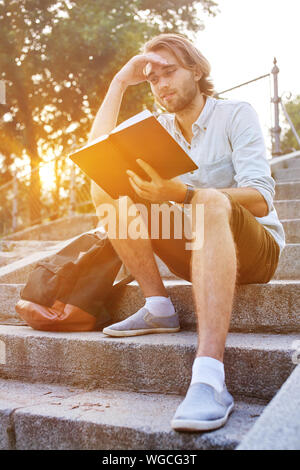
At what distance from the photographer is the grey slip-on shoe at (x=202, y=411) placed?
4.64 ft

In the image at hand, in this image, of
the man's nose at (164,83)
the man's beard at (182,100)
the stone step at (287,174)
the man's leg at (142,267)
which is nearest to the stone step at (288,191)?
the stone step at (287,174)

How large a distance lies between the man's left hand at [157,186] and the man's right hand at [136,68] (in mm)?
923

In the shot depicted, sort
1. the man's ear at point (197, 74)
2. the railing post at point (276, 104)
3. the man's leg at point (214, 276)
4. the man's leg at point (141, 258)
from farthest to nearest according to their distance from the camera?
1. the railing post at point (276, 104)
2. the man's ear at point (197, 74)
3. the man's leg at point (141, 258)
4. the man's leg at point (214, 276)

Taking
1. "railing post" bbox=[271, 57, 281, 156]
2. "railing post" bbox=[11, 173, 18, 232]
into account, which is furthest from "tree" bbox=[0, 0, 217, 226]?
"railing post" bbox=[271, 57, 281, 156]

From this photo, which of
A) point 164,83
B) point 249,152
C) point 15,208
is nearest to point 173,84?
point 164,83

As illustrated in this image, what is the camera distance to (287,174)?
5.85 meters

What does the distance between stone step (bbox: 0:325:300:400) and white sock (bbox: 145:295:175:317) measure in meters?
0.11

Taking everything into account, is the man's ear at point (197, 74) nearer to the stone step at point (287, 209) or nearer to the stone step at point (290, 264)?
the stone step at point (290, 264)

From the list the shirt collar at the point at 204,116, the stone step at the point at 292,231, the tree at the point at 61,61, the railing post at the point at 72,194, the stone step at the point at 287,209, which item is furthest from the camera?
the tree at the point at 61,61

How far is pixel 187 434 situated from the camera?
4.67 ft

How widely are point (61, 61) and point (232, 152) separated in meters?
10.6

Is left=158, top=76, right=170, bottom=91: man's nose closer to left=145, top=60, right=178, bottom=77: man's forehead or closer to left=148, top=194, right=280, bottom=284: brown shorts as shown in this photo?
left=145, top=60, right=178, bottom=77: man's forehead

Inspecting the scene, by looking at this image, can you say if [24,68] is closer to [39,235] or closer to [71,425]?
[39,235]

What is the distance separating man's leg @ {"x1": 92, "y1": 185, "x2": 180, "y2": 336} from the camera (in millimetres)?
2207
